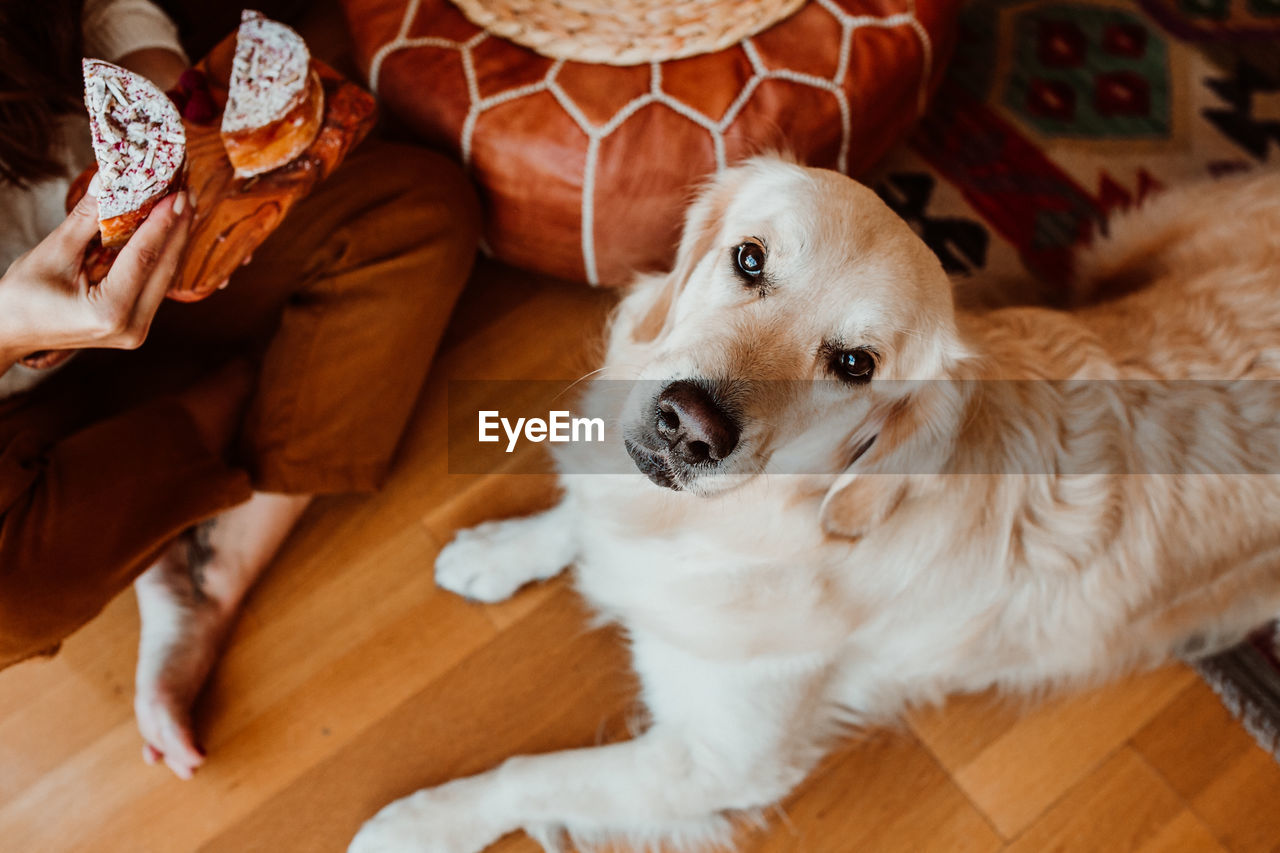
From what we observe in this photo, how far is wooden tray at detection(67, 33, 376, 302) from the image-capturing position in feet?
3.87

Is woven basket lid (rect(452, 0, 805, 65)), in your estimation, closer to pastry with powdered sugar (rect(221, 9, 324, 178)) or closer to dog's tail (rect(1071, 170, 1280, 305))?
pastry with powdered sugar (rect(221, 9, 324, 178))

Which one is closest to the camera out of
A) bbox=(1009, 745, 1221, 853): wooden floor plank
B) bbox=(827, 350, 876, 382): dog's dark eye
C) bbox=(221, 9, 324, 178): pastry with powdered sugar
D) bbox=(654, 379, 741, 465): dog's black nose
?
bbox=(654, 379, 741, 465): dog's black nose

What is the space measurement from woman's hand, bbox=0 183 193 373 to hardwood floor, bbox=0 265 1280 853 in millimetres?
683

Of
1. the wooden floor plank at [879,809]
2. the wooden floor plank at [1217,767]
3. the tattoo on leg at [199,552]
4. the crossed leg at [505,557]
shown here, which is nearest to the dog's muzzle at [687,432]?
the crossed leg at [505,557]

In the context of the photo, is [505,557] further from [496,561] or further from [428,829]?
[428,829]

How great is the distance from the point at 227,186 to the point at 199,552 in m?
0.70

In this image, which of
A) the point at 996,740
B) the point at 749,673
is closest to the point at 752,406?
the point at 749,673

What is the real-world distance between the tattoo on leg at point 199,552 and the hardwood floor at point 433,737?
0.39 ft

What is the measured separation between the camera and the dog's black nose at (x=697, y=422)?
3.25 feet

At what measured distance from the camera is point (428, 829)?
1.37 metres

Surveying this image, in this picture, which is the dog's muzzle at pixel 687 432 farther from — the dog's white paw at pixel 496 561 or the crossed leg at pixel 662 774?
the dog's white paw at pixel 496 561

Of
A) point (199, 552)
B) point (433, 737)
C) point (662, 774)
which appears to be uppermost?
point (199, 552)

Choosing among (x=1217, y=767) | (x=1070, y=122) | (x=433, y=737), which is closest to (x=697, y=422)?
(x=433, y=737)

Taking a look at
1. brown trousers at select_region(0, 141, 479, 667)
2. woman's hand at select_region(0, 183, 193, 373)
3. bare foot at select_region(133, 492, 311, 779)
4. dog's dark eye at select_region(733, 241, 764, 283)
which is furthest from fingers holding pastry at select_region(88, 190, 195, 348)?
dog's dark eye at select_region(733, 241, 764, 283)
